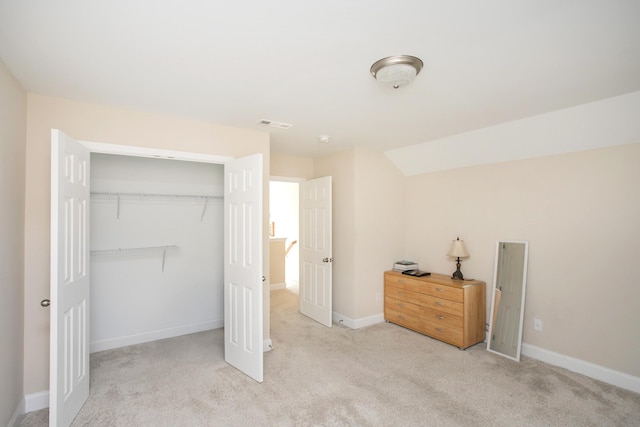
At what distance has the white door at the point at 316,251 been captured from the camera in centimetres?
427

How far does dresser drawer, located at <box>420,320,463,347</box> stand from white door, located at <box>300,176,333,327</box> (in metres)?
1.22

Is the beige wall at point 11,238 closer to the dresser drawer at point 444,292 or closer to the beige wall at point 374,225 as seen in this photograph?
the beige wall at point 374,225

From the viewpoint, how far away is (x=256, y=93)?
244 centimetres

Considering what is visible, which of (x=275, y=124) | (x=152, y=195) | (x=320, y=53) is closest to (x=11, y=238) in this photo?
(x=152, y=195)

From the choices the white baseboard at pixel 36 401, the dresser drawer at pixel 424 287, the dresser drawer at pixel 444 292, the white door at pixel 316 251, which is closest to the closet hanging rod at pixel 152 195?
the white door at pixel 316 251

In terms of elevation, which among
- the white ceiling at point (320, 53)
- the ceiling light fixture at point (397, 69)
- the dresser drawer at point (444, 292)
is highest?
the white ceiling at point (320, 53)

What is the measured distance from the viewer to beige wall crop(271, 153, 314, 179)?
15.0 ft

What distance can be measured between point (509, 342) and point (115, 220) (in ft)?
15.1

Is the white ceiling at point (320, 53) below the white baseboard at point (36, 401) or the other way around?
the other way around

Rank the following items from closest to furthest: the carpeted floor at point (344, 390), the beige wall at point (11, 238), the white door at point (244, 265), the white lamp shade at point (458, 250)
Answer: the beige wall at point (11, 238) < the carpeted floor at point (344, 390) < the white door at point (244, 265) < the white lamp shade at point (458, 250)

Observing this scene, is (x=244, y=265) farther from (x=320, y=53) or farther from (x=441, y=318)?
(x=441, y=318)

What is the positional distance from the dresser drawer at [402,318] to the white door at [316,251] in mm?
820

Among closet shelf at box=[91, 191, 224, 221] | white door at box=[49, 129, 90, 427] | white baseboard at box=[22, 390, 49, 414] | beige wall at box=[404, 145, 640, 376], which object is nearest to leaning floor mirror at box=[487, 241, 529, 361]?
beige wall at box=[404, 145, 640, 376]

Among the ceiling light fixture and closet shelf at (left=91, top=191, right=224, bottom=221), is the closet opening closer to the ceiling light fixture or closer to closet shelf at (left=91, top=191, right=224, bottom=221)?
closet shelf at (left=91, top=191, right=224, bottom=221)
